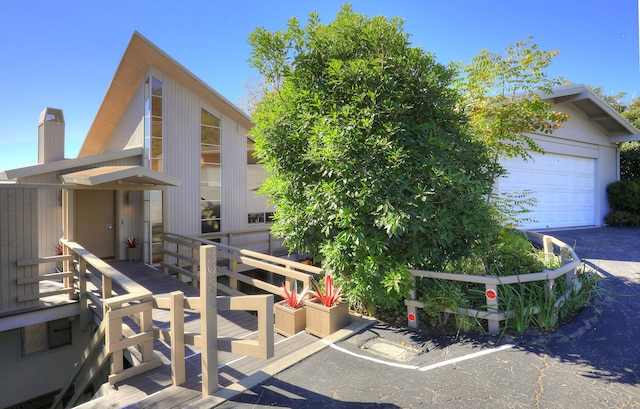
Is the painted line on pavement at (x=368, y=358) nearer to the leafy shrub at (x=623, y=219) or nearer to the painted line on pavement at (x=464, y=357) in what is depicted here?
the painted line on pavement at (x=464, y=357)

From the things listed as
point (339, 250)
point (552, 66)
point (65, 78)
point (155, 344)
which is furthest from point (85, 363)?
point (65, 78)

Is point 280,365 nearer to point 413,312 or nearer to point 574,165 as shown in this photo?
point 413,312

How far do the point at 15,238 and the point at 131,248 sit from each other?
3.91m

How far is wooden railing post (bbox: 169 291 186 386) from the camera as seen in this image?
3.46m

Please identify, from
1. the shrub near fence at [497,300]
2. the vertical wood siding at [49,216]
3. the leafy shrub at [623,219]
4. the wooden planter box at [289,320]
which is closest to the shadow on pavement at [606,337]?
the shrub near fence at [497,300]

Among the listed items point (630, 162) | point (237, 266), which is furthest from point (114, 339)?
point (630, 162)

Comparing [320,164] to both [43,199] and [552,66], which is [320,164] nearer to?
[552,66]

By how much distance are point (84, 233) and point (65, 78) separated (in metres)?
9.73

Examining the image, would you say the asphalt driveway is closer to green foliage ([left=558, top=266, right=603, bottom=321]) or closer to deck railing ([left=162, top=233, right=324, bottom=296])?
green foliage ([left=558, top=266, right=603, bottom=321])

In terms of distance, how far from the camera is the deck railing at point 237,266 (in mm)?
5473

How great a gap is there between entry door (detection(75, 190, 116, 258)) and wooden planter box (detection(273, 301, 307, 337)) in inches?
280

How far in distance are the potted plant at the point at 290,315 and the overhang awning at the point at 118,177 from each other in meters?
4.31

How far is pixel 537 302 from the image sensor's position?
179 inches

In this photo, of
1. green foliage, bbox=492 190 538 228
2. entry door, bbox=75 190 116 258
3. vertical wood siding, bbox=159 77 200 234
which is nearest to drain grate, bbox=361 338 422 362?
green foliage, bbox=492 190 538 228
